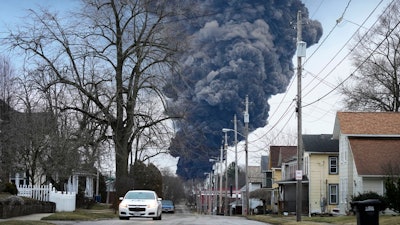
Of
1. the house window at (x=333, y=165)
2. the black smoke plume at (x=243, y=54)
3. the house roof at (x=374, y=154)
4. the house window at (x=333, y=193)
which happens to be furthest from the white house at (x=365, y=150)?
the black smoke plume at (x=243, y=54)

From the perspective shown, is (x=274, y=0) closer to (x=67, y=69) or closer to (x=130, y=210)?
(x=67, y=69)

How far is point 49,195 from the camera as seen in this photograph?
37875 mm

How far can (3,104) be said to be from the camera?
179 feet

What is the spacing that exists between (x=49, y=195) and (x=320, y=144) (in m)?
28.2

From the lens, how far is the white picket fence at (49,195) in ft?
119

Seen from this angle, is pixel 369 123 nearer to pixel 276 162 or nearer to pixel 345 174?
pixel 345 174

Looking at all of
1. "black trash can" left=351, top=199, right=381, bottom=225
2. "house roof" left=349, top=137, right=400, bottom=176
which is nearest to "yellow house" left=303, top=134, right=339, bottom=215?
"house roof" left=349, top=137, right=400, bottom=176

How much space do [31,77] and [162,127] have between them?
916 cm

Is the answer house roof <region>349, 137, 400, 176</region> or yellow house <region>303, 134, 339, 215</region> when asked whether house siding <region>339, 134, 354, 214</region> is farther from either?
yellow house <region>303, 134, 339, 215</region>

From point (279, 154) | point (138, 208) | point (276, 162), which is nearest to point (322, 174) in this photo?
point (279, 154)

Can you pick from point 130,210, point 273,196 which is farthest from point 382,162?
point 273,196

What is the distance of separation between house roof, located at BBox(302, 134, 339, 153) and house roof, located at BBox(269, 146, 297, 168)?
16644 millimetres

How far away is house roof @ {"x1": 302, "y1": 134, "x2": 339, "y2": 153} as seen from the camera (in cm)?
5669

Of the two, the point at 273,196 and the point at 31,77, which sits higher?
the point at 31,77
